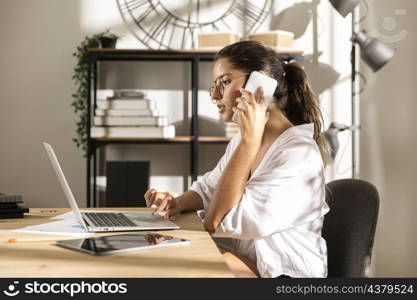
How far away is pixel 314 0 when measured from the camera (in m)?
3.47

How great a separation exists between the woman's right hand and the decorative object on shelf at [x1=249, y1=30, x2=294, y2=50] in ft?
4.96

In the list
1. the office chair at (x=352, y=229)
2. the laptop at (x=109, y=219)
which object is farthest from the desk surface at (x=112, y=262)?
the office chair at (x=352, y=229)

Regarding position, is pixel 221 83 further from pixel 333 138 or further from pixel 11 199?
pixel 333 138

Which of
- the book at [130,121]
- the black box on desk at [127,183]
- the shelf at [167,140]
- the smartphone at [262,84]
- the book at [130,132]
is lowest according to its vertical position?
the black box on desk at [127,183]

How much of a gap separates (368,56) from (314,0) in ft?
1.78

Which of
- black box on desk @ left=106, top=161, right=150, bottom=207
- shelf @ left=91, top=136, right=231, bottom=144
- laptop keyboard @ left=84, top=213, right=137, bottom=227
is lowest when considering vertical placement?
black box on desk @ left=106, top=161, right=150, bottom=207

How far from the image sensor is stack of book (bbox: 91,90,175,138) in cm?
309

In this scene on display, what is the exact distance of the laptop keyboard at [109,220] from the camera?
149 centimetres

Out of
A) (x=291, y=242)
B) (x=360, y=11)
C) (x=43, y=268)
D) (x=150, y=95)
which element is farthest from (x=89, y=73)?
(x=43, y=268)

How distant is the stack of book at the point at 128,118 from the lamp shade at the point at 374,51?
3.84 feet

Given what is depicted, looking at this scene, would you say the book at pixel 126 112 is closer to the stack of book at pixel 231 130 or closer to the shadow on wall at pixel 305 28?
the stack of book at pixel 231 130

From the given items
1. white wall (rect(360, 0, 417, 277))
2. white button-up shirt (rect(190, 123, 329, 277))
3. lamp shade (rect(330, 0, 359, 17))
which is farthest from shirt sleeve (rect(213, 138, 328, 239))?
white wall (rect(360, 0, 417, 277))

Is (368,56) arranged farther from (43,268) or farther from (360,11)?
(43,268)

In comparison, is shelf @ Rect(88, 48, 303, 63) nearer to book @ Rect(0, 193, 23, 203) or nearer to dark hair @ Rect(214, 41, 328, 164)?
dark hair @ Rect(214, 41, 328, 164)
